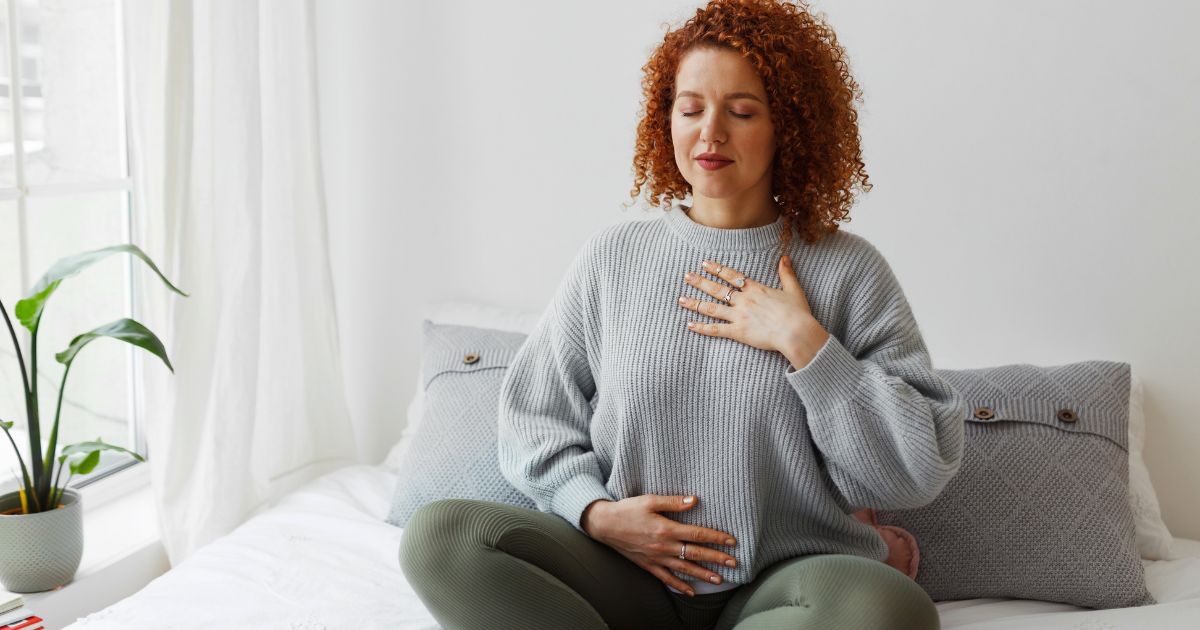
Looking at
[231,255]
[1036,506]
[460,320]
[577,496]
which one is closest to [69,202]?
[231,255]

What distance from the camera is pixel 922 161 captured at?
79.7 inches

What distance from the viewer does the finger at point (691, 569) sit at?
1.45 metres

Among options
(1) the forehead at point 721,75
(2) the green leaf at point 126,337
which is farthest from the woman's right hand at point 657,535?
(2) the green leaf at point 126,337

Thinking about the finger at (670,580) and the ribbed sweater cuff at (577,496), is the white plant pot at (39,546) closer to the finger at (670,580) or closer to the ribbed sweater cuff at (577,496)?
the ribbed sweater cuff at (577,496)

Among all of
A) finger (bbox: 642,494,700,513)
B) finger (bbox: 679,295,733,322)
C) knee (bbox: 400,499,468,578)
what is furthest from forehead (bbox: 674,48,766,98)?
knee (bbox: 400,499,468,578)

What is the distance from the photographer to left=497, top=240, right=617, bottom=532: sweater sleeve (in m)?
1.54

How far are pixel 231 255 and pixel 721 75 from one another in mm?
1064

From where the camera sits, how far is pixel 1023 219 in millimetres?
1975

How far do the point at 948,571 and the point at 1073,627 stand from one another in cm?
21

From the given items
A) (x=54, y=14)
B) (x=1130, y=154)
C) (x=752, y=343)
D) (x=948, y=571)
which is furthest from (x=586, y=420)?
(x=54, y=14)

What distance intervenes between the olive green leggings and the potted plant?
623mm

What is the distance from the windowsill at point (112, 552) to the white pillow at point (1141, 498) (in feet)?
5.72

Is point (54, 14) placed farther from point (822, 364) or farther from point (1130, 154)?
point (1130, 154)

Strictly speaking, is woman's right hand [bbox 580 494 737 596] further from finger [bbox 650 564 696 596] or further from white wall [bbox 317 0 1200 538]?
white wall [bbox 317 0 1200 538]
